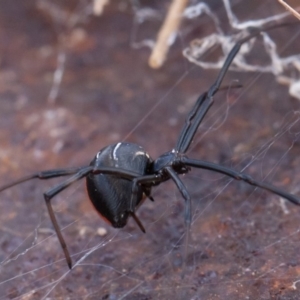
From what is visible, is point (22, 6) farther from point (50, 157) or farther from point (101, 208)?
point (101, 208)

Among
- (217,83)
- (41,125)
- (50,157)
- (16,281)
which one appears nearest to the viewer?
(16,281)

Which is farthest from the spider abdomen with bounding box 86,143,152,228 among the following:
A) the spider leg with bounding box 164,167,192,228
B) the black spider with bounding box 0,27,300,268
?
the spider leg with bounding box 164,167,192,228

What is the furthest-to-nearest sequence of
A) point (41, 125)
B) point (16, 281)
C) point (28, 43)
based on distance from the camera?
point (28, 43)
point (41, 125)
point (16, 281)

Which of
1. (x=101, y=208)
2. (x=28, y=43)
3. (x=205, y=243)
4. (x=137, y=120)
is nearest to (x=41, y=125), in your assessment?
(x=137, y=120)

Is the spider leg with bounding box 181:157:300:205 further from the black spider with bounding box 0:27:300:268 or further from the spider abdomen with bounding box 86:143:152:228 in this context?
the spider abdomen with bounding box 86:143:152:228

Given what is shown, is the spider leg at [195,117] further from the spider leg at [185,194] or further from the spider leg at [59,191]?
the spider leg at [59,191]

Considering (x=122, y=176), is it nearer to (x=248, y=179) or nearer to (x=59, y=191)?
(x=59, y=191)

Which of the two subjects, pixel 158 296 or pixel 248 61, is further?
pixel 248 61

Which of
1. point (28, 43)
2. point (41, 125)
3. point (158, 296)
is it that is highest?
point (28, 43)
